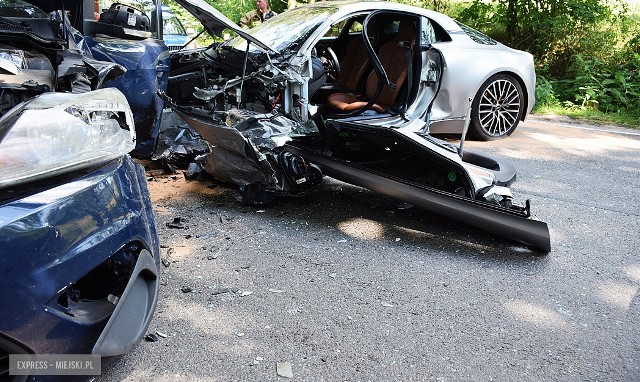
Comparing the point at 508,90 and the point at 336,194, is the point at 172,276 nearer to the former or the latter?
the point at 336,194

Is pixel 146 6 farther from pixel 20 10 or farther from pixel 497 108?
pixel 497 108

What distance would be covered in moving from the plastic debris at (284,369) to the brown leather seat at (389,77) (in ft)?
10.2

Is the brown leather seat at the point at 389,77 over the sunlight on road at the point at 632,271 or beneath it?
over

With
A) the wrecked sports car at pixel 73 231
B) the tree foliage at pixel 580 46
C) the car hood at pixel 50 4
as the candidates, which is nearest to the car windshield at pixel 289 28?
the car hood at pixel 50 4

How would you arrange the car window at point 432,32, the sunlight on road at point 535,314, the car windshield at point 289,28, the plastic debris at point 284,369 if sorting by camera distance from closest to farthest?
the plastic debris at point 284,369 → the sunlight on road at point 535,314 → the car windshield at point 289,28 → the car window at point 432,32

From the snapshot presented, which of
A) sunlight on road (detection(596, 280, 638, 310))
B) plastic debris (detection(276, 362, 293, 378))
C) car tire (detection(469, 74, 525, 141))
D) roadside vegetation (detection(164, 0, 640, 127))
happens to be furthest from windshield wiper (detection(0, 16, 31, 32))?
roadside vegetation (detection(164, 0, 640, 127))

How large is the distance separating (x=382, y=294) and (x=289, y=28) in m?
3.01

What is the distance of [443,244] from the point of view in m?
4.14

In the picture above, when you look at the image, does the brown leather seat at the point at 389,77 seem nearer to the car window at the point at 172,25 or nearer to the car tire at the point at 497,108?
the car tire at the point at 497,108

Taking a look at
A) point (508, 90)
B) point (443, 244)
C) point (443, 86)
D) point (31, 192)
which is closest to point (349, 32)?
point (443, 86)

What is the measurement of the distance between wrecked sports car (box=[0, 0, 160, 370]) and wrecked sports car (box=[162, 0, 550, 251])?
68.8 inches

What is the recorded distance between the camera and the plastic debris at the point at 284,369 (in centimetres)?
260

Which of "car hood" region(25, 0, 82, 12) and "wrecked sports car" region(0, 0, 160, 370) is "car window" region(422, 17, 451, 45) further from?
"wrecked sports car" region(0, 0, 160, 370)

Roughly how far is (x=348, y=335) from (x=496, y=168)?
2446 mm
